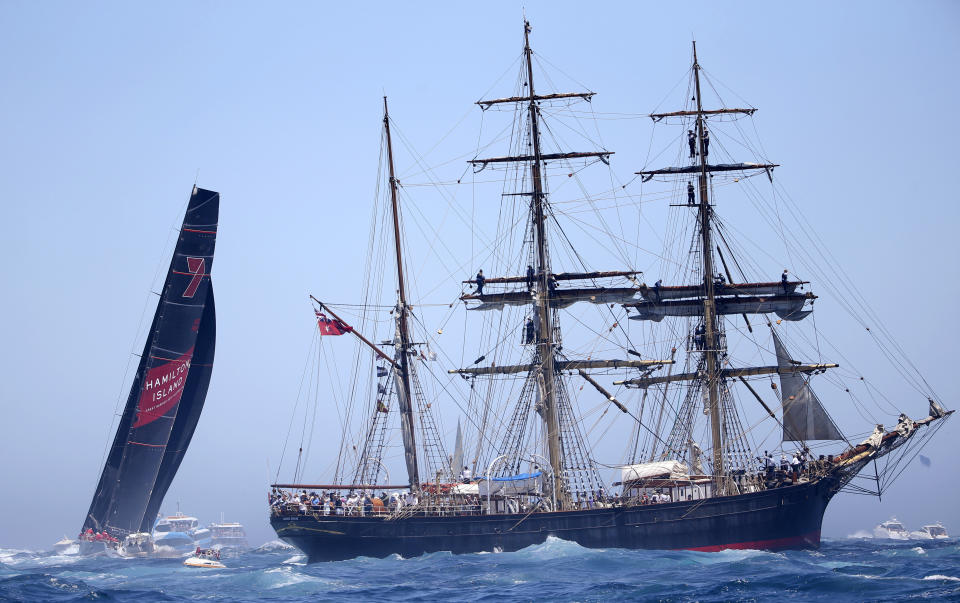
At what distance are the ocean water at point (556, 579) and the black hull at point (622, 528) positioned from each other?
1265 millimetres

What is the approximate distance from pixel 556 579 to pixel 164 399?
46.4 metres

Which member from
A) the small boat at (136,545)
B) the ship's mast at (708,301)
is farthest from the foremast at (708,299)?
the small boat at (136,545)

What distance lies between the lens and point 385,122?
74438mm

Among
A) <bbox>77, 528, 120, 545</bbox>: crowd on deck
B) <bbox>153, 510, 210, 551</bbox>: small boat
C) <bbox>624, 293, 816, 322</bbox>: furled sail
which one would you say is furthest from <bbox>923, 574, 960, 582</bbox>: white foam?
<bbox>153, 510, 210, 551</bbox>: small boat

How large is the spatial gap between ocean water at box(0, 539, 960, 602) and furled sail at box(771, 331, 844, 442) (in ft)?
25.2

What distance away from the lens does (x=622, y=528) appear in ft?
218

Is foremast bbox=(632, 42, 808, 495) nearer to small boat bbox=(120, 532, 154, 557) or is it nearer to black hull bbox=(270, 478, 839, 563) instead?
black hull bbox=(270, 478, 839, 563)

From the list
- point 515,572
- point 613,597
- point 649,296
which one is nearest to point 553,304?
point 649,296

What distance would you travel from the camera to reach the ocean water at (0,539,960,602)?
44.7 m

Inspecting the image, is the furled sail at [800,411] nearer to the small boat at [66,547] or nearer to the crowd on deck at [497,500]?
the crowd on deck at [497,500]

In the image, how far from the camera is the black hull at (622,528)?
217 feet

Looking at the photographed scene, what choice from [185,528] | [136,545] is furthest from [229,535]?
[136,545]

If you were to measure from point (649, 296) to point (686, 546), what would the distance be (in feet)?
59.6

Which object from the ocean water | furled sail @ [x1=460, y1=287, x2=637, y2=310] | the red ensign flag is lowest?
the ocean water
